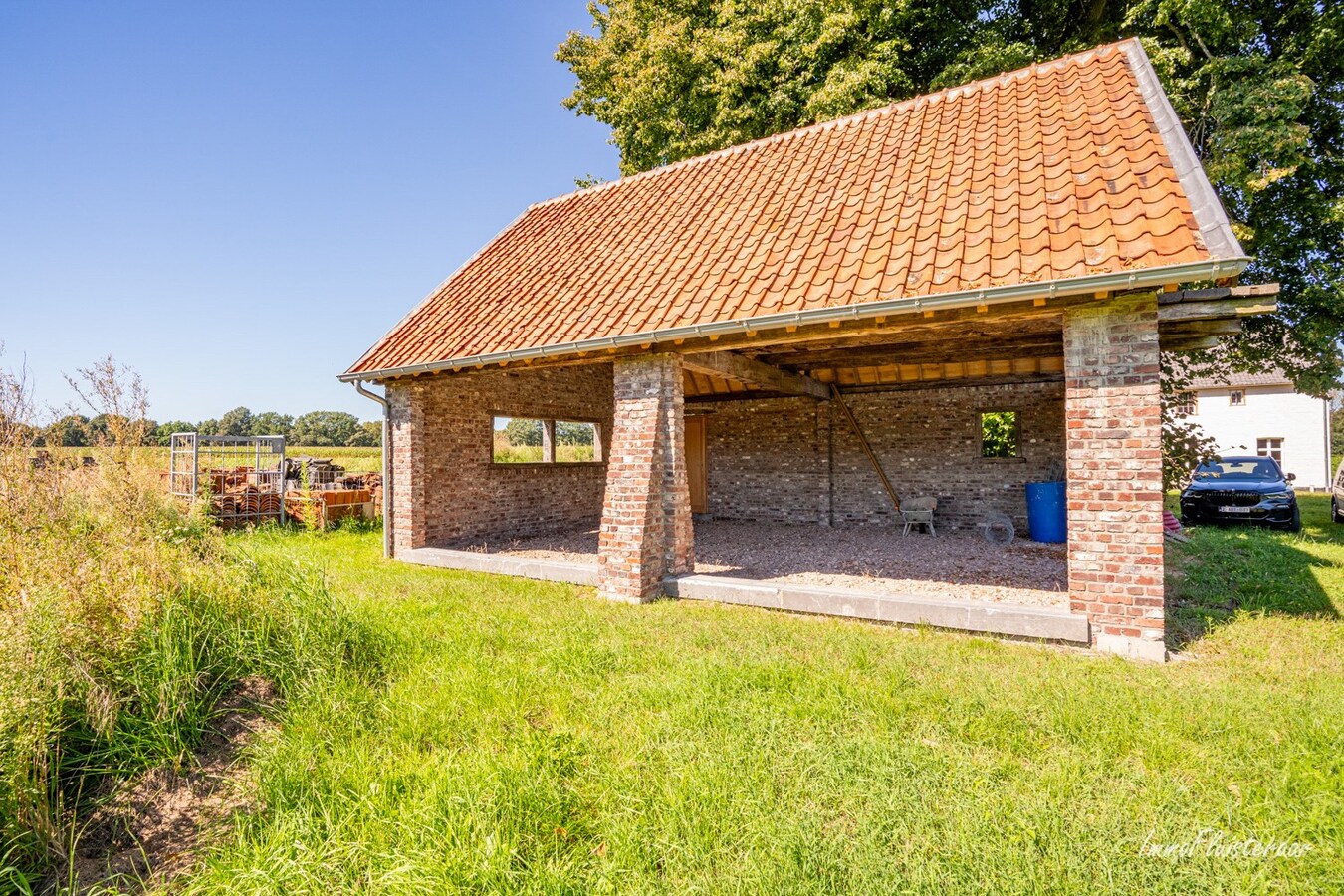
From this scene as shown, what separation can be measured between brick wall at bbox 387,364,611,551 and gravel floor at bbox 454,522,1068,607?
2.03 ft

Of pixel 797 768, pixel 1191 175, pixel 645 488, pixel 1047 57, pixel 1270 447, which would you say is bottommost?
pixel 797 768

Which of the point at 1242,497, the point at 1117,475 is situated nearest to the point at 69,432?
the point at 1117,475

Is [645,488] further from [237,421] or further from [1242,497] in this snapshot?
[237,421]

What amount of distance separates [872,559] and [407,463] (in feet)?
23.0

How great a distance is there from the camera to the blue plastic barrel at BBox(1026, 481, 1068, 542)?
30.9 ft

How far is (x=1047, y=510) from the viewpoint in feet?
31.2

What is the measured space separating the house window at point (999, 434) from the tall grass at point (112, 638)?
1080cm

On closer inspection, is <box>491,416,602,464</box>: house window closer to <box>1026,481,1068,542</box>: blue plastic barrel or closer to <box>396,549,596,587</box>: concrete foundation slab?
<box>396,549,596,587</box>: concrete foundation slab

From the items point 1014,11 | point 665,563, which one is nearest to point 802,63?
point 1014,11

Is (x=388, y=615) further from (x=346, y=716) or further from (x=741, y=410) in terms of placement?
(x=741, y=410)

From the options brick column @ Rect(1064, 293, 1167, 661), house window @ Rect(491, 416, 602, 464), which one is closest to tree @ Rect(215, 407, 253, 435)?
house window @ Rect(491, 416, 602, 464)

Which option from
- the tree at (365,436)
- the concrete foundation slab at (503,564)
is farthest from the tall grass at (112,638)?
the tree at (365,436)

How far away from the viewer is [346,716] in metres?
3.61

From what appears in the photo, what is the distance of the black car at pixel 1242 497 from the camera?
468 inches
